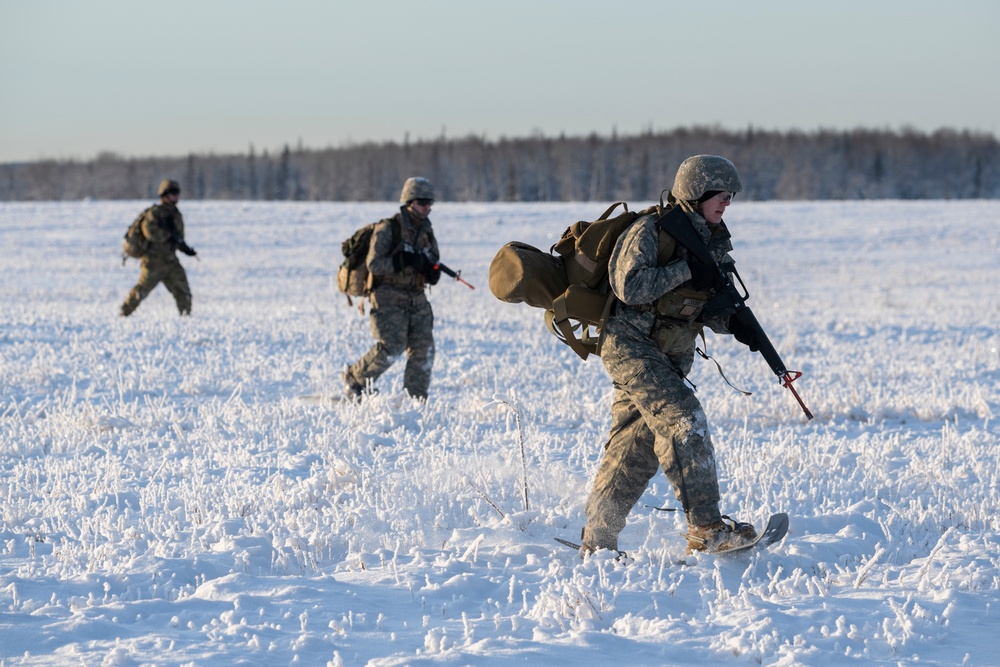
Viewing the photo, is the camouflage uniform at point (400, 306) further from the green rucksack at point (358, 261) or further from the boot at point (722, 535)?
the boot at point (722, 535)

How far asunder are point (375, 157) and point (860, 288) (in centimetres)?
10369

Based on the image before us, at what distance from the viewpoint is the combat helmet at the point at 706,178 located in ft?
14.0

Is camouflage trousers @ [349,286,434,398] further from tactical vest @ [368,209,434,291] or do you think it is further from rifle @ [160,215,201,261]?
rifle @ [160,215,201,261]

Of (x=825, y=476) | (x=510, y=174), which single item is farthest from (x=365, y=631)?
(x=510, y=174)

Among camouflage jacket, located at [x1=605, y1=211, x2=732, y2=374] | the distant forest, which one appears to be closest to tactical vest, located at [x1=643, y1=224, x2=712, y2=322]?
camouflage jacket, located at [x1=605, y1=211, x2=732, y2=374]

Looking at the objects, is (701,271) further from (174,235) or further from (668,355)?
(174,235)

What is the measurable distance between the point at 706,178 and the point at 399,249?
410cm

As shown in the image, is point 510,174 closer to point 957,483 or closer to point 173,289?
point 173,289

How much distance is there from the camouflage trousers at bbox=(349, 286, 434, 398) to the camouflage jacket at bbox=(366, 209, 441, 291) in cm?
9

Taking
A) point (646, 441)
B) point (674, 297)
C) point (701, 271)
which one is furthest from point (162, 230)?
point (701, 271)

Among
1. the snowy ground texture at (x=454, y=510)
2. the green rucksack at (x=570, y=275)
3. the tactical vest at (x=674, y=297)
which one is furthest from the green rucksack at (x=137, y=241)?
the tactical vest at (x=674, y=297)

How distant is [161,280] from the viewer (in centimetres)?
1424

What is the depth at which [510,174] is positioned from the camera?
10119 cm

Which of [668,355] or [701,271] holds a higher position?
[701,271]
